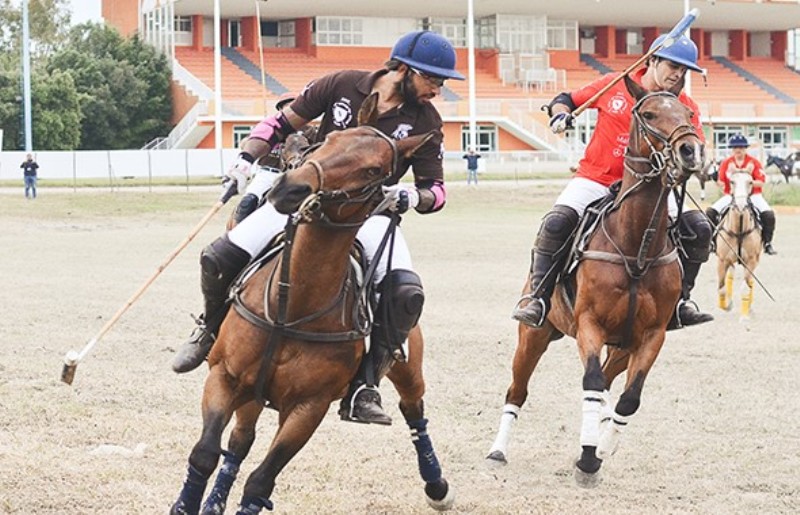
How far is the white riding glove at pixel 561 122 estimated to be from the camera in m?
8.95

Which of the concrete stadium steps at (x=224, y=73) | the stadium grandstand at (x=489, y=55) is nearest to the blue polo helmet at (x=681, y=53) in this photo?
the stadium grandstand at (x=489, y=55)

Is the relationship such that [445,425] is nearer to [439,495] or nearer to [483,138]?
[439,495]

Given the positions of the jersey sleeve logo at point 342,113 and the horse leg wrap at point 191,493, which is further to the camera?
the jersey sleeve logo at point 342,113

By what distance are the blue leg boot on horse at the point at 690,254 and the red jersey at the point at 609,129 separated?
58 centimetres

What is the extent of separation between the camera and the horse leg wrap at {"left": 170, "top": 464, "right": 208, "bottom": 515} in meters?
6.48

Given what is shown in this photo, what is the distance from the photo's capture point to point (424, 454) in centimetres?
802

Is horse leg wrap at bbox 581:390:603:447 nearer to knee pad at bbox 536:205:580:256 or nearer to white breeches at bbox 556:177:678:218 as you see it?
knee pad at bbox 536:205:580:256

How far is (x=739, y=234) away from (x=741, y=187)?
2.22 feet

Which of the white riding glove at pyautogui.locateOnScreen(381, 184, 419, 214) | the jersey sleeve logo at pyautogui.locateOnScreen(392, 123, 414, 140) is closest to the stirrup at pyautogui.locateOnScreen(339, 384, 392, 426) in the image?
the white riding glove at pyautogui.locateOnScreen(381, 184, 419, 214)

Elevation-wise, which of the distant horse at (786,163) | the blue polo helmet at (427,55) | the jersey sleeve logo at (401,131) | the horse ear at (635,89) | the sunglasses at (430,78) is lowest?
the distant horse at (786,163)

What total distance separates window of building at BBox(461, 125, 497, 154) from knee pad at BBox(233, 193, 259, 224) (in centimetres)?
6119

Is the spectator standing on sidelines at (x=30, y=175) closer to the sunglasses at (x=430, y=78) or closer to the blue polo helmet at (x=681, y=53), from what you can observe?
the blue polo helmet at (x=681, y=53)

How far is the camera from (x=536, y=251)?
954 cm

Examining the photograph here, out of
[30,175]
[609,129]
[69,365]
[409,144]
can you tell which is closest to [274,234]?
[409,144]
